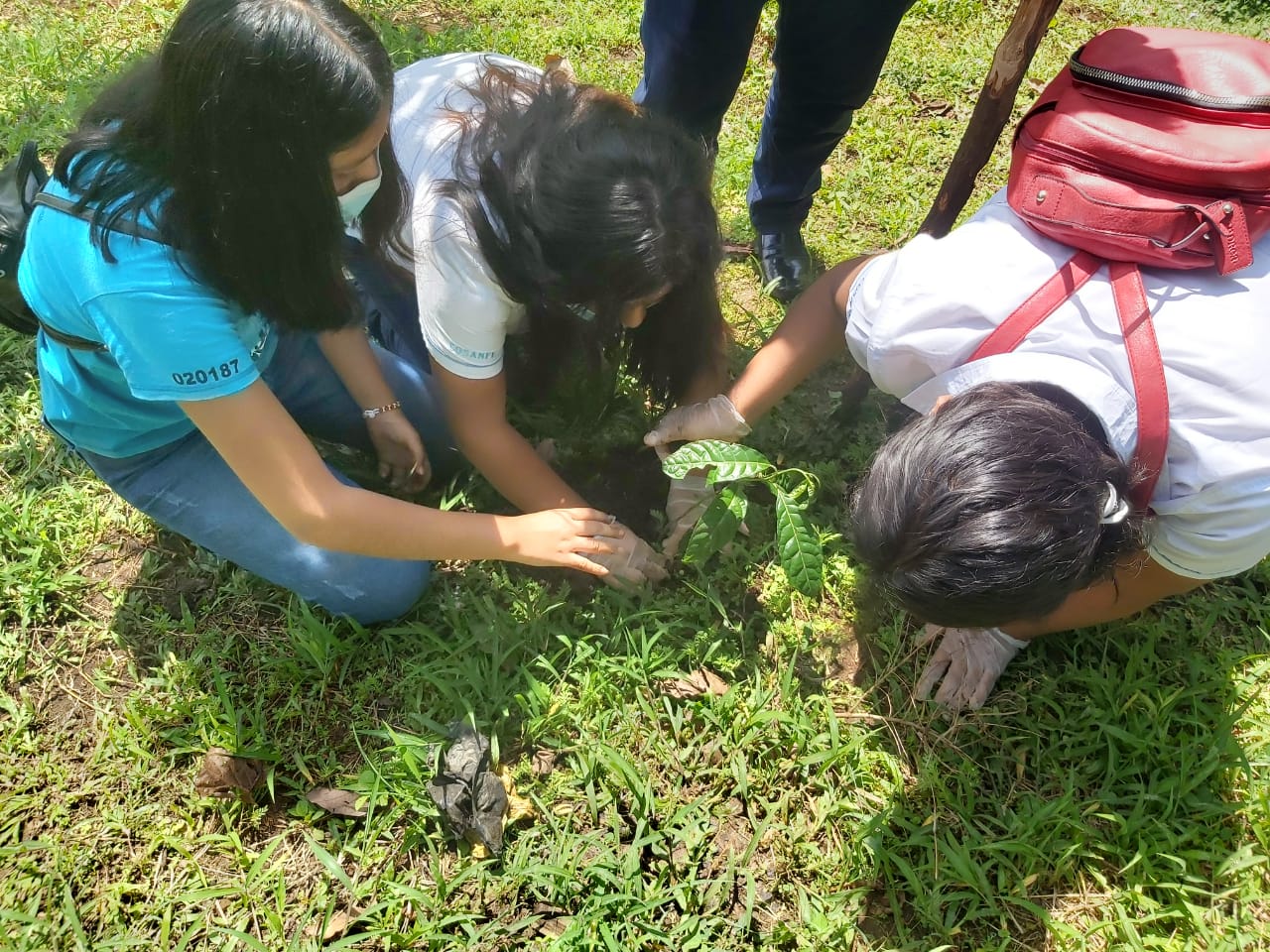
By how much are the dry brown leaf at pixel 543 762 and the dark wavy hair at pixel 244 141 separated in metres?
1.07

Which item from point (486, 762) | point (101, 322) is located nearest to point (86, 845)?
point (486, 762)

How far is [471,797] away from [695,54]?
6.11 feet

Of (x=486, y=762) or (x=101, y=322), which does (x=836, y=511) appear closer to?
(x=486, y=762)

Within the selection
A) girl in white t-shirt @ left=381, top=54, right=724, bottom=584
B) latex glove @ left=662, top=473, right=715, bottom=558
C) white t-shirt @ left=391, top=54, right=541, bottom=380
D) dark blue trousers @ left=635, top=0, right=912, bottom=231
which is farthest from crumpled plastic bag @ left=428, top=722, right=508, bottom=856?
dark blue trousers @ left=635, top=0, right=912, bottom=231

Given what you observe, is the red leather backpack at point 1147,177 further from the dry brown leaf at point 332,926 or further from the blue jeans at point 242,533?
the dry brown leaf at point 332,926

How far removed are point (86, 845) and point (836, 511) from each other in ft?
6.31

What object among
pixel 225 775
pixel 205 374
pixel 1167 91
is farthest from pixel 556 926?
pixel 1167 91

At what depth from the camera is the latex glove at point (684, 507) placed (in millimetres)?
2129

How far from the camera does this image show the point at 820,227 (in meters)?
2.99

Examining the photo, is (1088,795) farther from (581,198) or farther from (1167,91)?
(581,198)

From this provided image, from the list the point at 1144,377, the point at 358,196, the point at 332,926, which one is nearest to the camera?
the point at 1144,377

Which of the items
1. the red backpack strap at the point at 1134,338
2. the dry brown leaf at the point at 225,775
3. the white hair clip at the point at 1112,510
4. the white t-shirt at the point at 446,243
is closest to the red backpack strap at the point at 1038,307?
the red backpack strap at the point at 1134,338

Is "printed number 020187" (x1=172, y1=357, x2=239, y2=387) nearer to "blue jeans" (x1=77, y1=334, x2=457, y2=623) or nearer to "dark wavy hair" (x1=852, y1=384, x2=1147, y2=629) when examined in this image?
"blue jeans" (x1=77, y1=334, x2=457, y2=623)

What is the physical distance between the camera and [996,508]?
4.01ft
